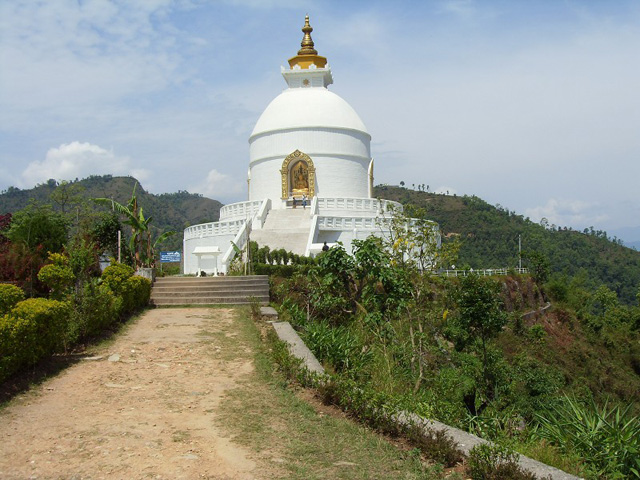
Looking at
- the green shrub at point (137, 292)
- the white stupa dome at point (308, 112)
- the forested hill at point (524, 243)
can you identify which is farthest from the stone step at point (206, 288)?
the forested hill at point (524, 243)

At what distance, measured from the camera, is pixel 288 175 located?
2972cm

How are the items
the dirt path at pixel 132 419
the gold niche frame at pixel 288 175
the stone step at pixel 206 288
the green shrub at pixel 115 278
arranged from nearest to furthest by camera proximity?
the dirt path at pixel 132 419 < the green shrub at pixel 115 278 < the stone step at pixel 206 288 < the gold niche frame at pixel 288 175

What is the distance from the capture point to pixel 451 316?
17.5 meters

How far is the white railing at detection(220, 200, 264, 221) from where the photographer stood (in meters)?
28.0

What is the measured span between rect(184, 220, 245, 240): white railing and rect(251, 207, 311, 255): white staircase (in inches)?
30.9

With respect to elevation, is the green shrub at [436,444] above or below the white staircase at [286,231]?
below

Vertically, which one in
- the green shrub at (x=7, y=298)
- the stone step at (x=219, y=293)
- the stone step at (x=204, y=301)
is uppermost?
the green shrub at (x=7, y=298)

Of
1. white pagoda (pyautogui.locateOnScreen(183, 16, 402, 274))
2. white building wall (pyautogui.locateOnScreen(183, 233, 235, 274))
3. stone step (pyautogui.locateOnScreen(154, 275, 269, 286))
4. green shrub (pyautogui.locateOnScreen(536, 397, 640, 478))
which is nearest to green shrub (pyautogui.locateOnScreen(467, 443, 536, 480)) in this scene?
green shrub (pyautogui.locateOnScreen(536, 397, 640, 478))

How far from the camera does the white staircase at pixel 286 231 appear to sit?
78.6ft

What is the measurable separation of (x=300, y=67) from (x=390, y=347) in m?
24.9

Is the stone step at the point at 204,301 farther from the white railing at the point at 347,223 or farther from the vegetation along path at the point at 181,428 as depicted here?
the white railing at the point at 347,223

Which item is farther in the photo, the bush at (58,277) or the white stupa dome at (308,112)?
the white stupa dome at (308,112)

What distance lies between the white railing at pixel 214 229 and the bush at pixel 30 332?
16.9 m

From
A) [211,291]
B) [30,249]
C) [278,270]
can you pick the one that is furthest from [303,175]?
[30,249]
